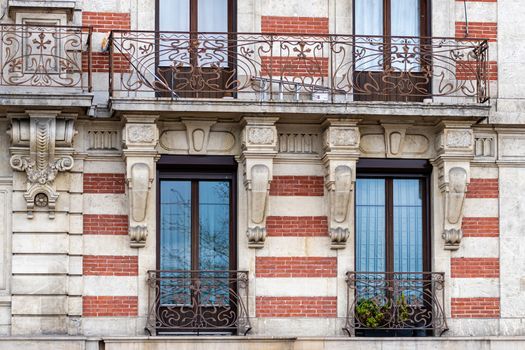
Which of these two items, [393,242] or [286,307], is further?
[393,242]

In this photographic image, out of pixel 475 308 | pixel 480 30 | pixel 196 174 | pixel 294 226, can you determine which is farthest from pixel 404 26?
pixel 475 308

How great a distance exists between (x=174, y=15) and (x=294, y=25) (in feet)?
5.25

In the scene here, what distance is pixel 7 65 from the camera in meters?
22.1

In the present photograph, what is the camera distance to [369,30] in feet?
76.3

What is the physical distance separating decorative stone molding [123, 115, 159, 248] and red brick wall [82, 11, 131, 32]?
1.35 metres

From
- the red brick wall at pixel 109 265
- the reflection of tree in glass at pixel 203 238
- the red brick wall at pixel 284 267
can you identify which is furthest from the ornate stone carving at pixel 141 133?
the red brick wall at pixel 284 267

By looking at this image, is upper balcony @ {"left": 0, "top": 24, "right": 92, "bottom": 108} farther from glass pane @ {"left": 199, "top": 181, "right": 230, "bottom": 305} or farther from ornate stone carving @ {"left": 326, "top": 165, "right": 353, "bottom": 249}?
ornate stone carving @ {"left": 326, "top": 165, "right": 353, "bottom": 249}

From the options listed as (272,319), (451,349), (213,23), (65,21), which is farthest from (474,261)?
(65,21)

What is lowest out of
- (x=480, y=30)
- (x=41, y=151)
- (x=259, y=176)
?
(x=259, y=176)

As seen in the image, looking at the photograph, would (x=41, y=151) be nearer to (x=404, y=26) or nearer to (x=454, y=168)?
(x=404, y=26)

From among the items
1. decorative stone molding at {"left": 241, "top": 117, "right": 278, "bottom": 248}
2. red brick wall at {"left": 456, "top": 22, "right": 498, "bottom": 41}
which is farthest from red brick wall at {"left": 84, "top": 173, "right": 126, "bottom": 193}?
red brick wall at {"left": 456, "top": 22, "right": 498, "bottom": 41}

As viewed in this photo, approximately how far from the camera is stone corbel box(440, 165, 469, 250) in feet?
73.8

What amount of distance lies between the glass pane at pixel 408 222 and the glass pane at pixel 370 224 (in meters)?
0.19

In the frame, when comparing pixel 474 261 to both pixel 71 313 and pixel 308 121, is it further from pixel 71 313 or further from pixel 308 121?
pixel 71 313
